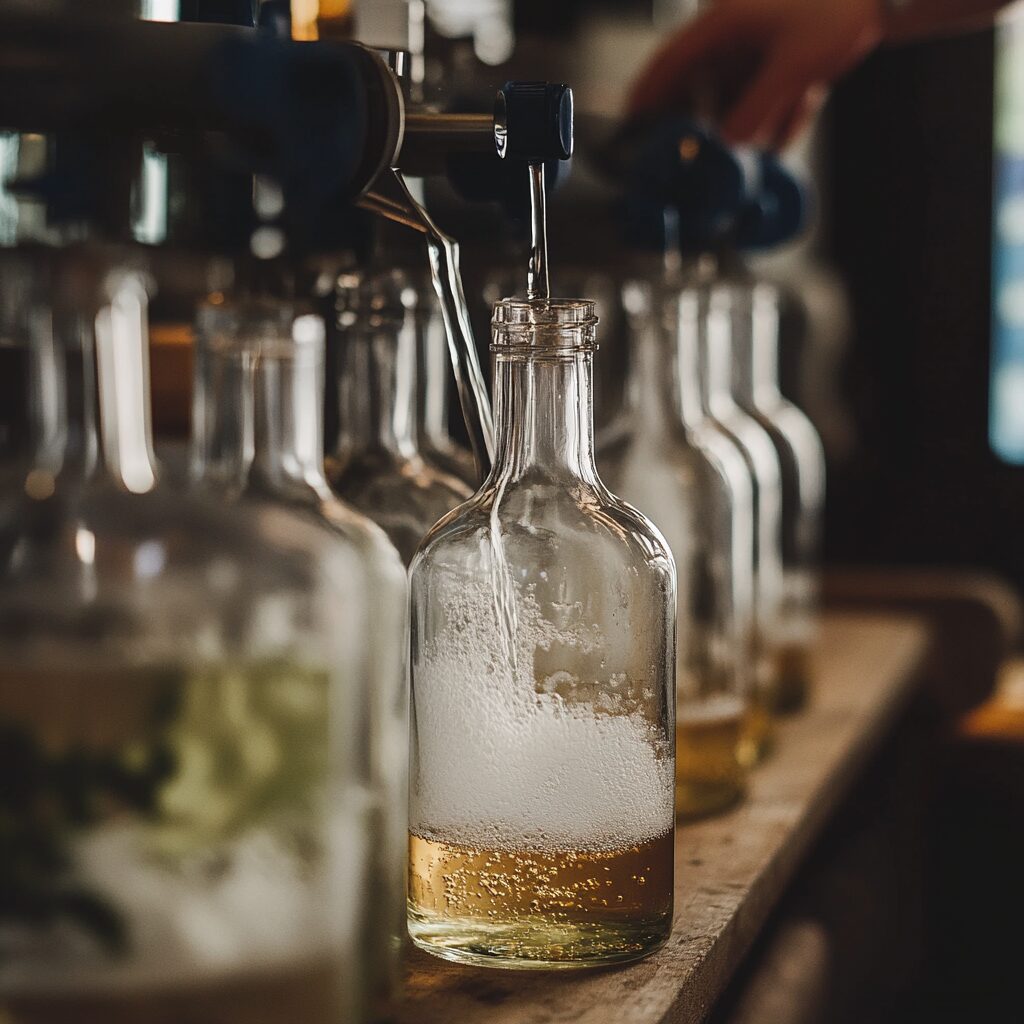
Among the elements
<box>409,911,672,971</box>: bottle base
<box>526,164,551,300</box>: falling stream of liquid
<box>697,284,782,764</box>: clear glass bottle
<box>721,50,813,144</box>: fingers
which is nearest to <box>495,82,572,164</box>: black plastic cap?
<box>526,164,551,300</box>: falling stream of liquid

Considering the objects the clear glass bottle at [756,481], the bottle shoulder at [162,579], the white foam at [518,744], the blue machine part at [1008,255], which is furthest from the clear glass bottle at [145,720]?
Result: the blue machine part at [1008,255]

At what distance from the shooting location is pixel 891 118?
2.14 m

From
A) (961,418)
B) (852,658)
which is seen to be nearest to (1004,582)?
(961,418)

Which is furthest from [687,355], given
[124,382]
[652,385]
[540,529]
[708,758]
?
[124,382]

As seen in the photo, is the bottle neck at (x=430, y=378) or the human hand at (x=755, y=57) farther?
the human hand at (x=755, y=57)

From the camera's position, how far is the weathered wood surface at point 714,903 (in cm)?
45

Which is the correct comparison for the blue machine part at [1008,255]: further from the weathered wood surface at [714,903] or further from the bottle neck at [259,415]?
the bottle neck at [259,415]

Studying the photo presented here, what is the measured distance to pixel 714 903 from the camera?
0.56 meters

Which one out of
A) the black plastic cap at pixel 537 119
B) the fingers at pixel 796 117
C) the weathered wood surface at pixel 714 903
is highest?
the fingers at pixel 796 117

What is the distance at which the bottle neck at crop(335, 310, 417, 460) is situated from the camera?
557mm

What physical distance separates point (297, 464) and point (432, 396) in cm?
16

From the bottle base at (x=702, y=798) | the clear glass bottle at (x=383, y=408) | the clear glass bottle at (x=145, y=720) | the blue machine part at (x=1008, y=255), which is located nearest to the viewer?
the clear glass bottle at (x=145, y=720)

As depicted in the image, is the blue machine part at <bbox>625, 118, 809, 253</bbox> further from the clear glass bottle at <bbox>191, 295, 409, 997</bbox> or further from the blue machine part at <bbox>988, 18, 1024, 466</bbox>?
the blue machine part at <bbox>988, 18, 1024, 466</bbox>

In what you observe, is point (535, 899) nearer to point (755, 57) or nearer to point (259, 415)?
point (259, 415)
